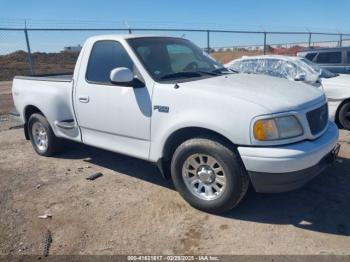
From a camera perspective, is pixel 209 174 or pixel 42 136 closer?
pixel 209 174

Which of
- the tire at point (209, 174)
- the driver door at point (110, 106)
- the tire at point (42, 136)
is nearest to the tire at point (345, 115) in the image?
the tire at point (209, 174)

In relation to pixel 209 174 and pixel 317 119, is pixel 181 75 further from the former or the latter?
pixel 317 119

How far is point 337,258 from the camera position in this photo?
3.22 m

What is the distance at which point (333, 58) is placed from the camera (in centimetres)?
1055

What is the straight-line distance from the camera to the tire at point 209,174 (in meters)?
3.74

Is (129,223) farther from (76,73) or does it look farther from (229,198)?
(76,73)

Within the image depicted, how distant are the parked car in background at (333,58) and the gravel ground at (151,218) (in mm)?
5587

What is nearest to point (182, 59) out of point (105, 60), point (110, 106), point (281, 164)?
point (105, 60)

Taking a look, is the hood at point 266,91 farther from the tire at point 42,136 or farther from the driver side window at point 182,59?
the tire at point 42,136

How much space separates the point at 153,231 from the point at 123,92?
171 cm

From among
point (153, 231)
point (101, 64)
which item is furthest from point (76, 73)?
point (153, 231)

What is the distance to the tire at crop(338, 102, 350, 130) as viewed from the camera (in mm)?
7430

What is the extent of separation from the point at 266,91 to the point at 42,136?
409 centimetres

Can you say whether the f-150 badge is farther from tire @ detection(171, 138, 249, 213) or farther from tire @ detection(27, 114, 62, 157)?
tire @ detection(27, 114, 62, 157)
